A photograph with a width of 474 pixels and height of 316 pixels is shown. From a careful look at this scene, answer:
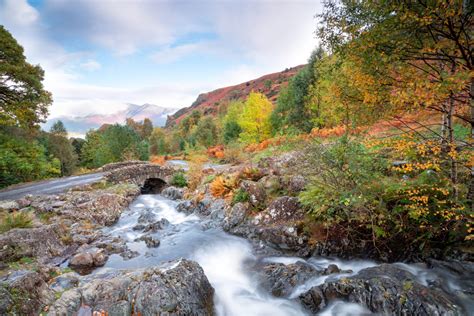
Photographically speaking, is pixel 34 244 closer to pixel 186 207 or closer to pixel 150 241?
pixel 150 241

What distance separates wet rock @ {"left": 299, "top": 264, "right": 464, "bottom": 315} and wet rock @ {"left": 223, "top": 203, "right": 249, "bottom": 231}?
4322mm

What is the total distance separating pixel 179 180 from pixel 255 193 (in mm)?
9864

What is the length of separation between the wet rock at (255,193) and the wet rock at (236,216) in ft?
1.40

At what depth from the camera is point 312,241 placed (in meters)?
7.11

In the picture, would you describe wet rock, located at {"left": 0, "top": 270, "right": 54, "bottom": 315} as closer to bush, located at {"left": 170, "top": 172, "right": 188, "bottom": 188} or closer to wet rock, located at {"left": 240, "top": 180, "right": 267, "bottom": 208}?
wet rock, located at {"left": 240, "top": 180, "right": 267, "bottom": 208}

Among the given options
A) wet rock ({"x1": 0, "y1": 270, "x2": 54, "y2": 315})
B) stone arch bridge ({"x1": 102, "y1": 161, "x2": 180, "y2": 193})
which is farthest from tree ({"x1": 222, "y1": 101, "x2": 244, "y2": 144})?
wet rock ({"x1": 0, "y1": 270, "x2": 54, "y2": 315})

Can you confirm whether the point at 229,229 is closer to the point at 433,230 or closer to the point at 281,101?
the point at 433,230

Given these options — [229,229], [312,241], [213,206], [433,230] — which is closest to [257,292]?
[312,241]

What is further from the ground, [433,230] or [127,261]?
[433,230]

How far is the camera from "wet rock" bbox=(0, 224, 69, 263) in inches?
251

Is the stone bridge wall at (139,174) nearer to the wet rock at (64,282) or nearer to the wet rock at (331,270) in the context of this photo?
the wet rock at (64,282)

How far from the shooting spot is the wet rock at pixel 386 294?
4454 mm

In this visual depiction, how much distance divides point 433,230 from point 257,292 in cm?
447

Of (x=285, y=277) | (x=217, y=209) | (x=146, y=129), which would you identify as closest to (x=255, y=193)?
(x=217, y=209)
